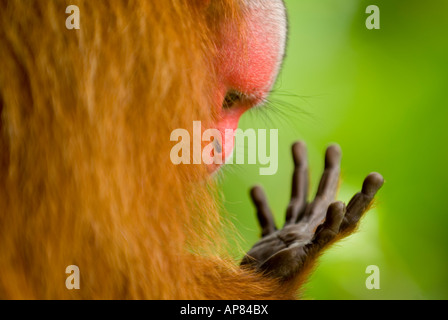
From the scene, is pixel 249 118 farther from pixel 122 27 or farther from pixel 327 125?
pixel 122 27

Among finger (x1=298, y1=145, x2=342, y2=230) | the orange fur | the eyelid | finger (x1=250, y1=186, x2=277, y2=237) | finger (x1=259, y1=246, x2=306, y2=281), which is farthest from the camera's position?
finger (x1=250, y1=186, x2=277, y2=237)

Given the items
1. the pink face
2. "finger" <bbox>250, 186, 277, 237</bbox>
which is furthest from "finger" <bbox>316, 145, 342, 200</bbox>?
the pink face

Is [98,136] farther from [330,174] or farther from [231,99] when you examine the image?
[330,174]

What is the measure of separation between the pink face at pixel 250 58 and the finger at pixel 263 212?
35cm

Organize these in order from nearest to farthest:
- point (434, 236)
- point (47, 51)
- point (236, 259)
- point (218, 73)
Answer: point (47, 51), point (218, 73), point (236, 259), point (434, 236)

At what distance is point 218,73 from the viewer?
0.63 meters

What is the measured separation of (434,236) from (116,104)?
767mm

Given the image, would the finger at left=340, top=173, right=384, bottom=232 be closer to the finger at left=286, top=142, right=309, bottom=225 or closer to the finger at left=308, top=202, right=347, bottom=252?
the finger at left=308, top=202, right=347, bottom=252

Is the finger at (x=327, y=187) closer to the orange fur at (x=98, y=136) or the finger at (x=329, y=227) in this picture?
the finger at (x=329, y=227)

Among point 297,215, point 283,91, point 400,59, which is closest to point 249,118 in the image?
point 283,91

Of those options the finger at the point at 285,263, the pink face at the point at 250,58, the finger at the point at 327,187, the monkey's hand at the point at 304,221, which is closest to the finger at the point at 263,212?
the monkey's hand at the point at 304,221

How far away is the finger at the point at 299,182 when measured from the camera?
3.25 feet

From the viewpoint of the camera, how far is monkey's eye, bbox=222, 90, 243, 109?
69 centimetres

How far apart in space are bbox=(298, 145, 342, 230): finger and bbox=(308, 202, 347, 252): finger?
0.53 feet
